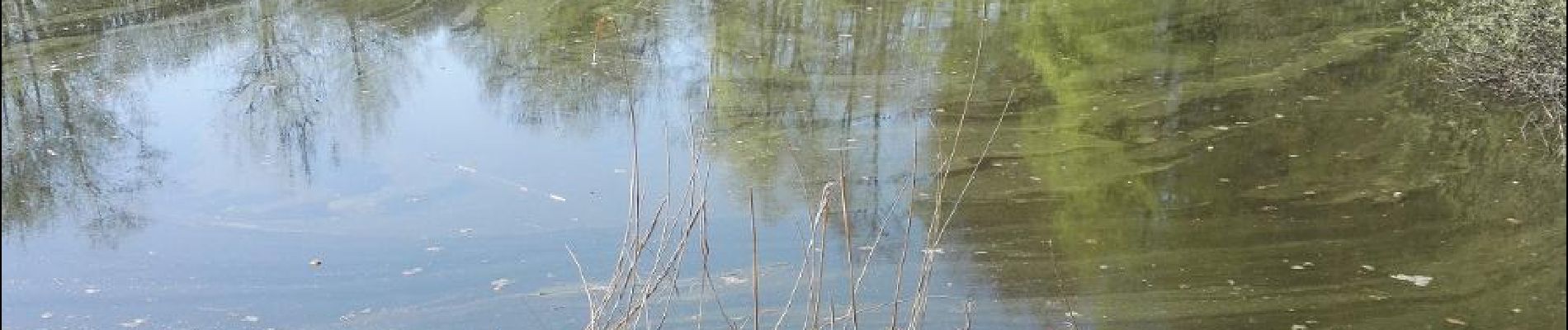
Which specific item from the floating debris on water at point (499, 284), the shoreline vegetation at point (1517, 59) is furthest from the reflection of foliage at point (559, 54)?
the shoreline vegetation at point (1517, 59)

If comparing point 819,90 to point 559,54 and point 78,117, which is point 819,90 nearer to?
point 559,54

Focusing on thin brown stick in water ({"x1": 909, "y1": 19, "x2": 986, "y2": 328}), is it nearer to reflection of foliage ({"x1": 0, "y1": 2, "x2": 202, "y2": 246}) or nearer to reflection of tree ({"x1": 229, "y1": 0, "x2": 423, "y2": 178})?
reflection of tree ({"x1": 229, "y1": 0, "x2": 423, "y2": 178})

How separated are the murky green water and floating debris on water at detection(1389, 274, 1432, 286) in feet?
0.04

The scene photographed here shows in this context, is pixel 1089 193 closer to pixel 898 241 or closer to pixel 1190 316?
pixel 898 241

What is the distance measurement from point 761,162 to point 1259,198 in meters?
1.38

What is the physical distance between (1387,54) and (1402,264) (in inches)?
106

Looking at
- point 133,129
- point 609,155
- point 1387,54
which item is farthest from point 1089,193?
point 133,129

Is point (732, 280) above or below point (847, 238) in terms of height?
below

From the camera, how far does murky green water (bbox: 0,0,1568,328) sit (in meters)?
3.42

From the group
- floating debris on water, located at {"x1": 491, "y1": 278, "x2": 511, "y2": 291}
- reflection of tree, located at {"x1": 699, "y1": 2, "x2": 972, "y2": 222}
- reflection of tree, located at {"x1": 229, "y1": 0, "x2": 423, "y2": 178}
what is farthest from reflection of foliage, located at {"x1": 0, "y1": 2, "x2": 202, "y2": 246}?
reflection of tree, located at {"x1": 699, "y1": 2, "x2": 972, "y2": 222}

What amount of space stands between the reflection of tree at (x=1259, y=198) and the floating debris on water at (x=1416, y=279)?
0.03 meters

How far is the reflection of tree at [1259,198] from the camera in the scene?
338cm

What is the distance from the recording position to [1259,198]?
13.5ft


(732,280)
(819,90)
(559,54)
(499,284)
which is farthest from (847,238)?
(559,54)
